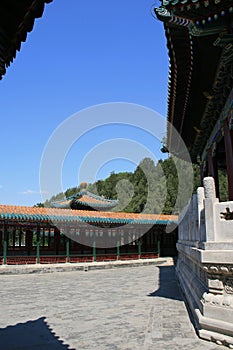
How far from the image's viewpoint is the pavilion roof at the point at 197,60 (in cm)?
518

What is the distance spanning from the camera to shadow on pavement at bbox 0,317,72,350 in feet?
17.4

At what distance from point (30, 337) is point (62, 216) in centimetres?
1361

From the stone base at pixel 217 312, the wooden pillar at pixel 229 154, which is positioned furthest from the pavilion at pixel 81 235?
the stone base at pixel 217 312

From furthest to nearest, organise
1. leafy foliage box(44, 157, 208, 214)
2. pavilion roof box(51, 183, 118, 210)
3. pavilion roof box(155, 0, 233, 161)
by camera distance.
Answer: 1. leafy foliage box(44, 157, 208, 214)
2. pavilion roof box(51, 183, 118, 210)
3. pavilion roof box(155, 0, 233, 161)

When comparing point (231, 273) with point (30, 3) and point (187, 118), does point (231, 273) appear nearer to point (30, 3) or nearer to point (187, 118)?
point (30, 3)

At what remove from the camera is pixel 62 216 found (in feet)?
63.6

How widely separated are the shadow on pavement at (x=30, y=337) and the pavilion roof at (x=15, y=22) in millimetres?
4283

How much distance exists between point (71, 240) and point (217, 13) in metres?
18.9

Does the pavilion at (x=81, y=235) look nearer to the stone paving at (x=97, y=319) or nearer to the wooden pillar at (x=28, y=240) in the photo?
the wooden pillar at (x=28, y=240)

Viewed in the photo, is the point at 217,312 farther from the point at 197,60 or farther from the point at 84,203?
the point at 84,203

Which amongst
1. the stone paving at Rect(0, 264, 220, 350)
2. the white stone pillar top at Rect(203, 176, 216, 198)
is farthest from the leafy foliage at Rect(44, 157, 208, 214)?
the white stone pillar top at Rect(203, 176, 216, 198)

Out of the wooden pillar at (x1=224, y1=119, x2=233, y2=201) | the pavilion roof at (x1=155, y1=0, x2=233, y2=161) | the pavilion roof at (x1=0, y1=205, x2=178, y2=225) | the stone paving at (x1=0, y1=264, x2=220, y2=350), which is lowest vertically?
the stone paving at (x1=0, y1=264, x2=220, y2=350)

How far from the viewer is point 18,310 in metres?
8.33

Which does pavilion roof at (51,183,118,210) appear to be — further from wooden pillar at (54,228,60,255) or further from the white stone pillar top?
the white stone pillar top
